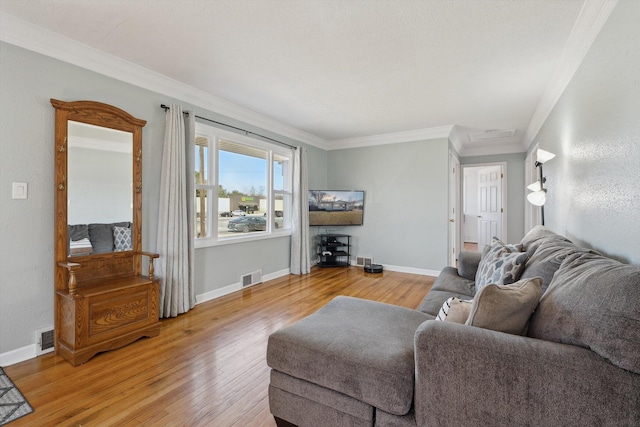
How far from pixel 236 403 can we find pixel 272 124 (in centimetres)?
374

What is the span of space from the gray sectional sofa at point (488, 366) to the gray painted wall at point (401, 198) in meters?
3.53

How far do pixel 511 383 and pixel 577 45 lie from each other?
2.59 m

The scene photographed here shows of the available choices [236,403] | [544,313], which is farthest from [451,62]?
[236,403]

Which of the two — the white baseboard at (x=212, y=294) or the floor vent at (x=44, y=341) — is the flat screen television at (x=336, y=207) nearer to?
the white baseboard at (x=212, y=294)

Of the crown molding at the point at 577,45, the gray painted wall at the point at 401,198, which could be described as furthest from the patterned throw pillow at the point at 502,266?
the gray painted wall at the point at 401,198

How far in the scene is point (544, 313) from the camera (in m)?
1.15

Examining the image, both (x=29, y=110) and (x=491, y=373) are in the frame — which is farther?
(x=29, y=110)

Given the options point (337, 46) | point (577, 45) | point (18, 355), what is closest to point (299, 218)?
point (337, 46)

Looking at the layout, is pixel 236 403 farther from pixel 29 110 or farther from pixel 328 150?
pixel 328 150

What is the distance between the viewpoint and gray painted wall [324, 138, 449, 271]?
195 inches

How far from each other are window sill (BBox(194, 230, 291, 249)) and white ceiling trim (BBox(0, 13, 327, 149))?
1.62m

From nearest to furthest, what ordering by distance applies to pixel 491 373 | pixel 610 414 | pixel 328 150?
pixel 610 414 → pixel 491 373 → pixel 328 150

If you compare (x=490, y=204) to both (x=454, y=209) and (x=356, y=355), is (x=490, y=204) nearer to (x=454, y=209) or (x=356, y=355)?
(x=454, y=209)

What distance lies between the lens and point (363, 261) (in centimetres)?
566
